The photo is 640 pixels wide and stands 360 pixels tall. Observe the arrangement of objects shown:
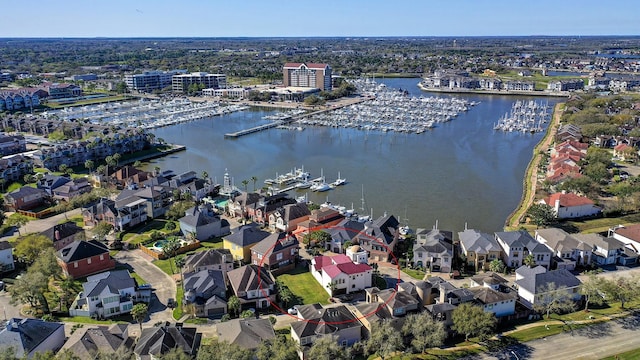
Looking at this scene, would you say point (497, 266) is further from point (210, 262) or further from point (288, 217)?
point (210, 262)

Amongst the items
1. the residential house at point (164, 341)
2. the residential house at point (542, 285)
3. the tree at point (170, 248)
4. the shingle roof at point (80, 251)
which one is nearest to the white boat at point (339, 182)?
the tree at point (170, 248)

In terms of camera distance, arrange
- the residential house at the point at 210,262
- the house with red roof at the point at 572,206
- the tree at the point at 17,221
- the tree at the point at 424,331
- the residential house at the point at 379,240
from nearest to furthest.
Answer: the tree at the point at 424,331 → the residential house at the point at 210,262 → the residential house at the point at 379,240 → the tree at the point at 17,221 → the house with red roof at the point at 572,206

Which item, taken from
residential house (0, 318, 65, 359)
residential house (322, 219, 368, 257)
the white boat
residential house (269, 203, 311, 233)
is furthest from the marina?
residential house (0, 318, 65, 359)

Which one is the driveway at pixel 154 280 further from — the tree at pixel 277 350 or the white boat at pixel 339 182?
the white boat at pixel 339 182

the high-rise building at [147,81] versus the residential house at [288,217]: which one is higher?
the high-rise building at [147,81]

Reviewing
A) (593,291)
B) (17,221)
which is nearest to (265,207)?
(17,221)

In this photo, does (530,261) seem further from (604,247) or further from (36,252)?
(36,252)

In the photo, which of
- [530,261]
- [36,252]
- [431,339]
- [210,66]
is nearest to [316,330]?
[431,339]
